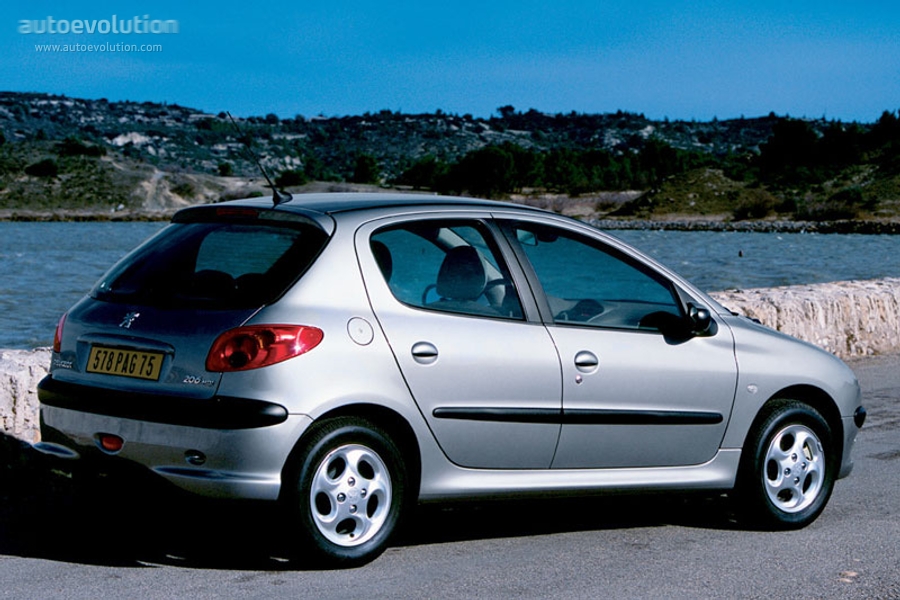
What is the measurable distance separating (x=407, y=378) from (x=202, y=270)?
93 centimetres

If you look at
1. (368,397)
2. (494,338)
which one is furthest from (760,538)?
(368,397)

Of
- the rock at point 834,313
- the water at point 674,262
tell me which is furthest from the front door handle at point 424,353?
the water at point 674,262

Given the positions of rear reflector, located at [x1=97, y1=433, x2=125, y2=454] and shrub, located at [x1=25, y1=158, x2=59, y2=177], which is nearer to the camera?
rear reflector, located at [x1=97, y1=433, x2=125, y2=454]

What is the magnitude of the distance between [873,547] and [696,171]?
11551cm

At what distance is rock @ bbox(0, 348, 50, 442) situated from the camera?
695 cm

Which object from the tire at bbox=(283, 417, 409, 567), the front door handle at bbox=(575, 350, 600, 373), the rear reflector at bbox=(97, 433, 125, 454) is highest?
the front door handle at bbox=(575, 350, 600, 373)

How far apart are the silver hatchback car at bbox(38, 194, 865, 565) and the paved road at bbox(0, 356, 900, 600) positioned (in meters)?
0.24

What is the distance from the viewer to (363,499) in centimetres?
510

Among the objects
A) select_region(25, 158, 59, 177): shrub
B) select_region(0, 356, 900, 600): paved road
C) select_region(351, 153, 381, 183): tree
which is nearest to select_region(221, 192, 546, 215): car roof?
select_region(0, 356, 900, 600): paved road

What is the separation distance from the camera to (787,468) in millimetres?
6168

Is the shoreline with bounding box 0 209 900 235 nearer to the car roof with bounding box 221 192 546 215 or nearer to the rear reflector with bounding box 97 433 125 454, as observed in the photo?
the car roof with bounding box 221 192 546 215

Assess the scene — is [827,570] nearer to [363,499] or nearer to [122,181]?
[363,499]

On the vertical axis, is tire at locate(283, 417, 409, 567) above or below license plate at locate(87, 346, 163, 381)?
below

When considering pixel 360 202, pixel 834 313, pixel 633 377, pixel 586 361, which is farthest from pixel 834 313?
pixel 360 202
